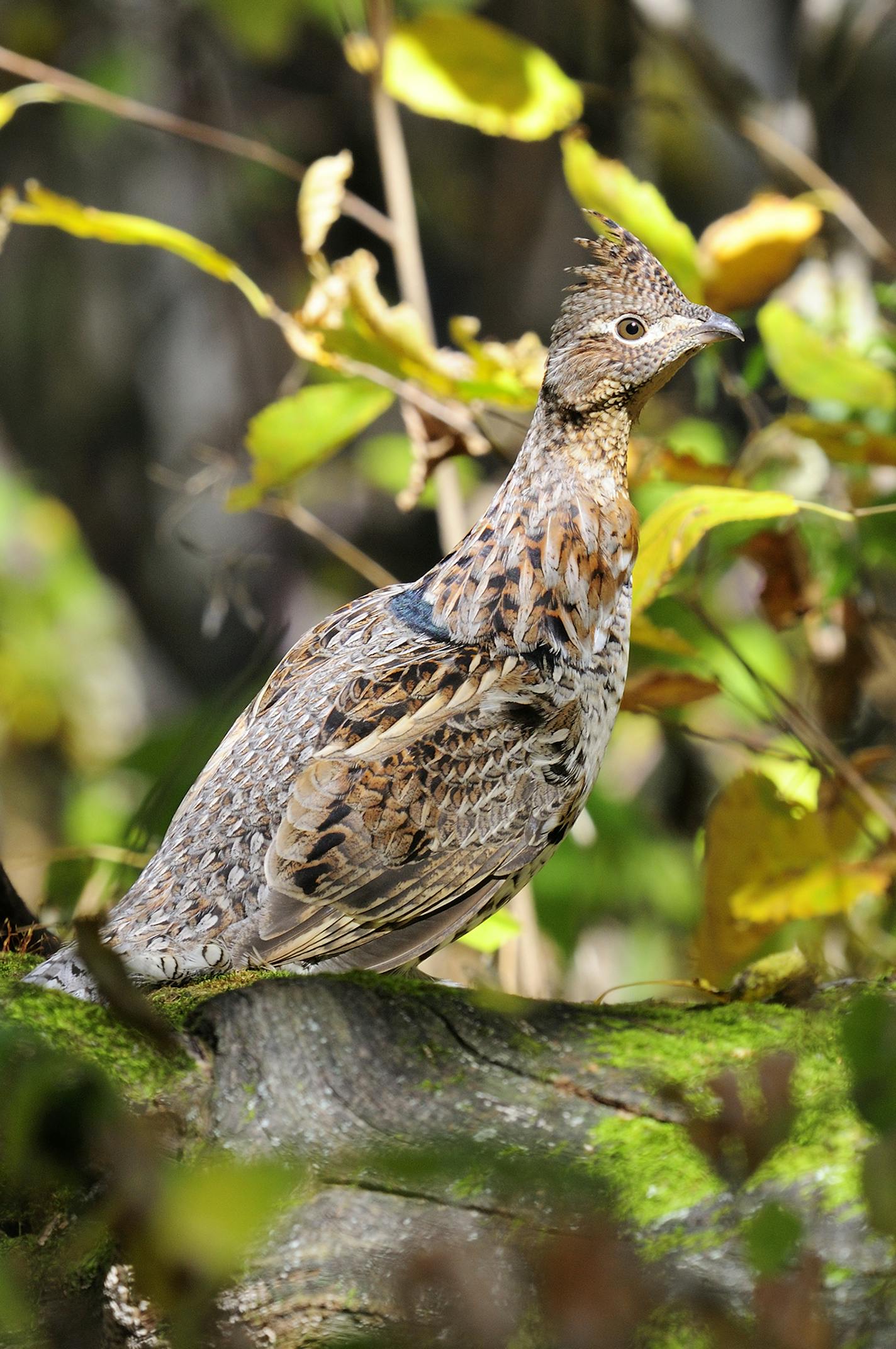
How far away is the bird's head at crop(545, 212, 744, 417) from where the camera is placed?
2.89 m

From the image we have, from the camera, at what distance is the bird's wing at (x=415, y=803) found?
256 centimetres

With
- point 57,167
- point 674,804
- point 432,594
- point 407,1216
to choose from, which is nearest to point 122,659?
point 57,167

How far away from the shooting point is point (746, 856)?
11.8ft

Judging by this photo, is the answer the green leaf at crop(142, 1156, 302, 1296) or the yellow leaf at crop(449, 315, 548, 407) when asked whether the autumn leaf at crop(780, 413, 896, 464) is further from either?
the green leaf at crop(142, 1156, 302, 1296)

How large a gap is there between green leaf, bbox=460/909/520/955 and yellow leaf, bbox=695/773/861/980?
0.62 m

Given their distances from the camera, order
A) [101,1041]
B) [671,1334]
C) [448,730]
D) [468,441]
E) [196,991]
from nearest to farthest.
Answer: [671,1334]
[101,1041]
[196,991]
[448,730]
[468,441]

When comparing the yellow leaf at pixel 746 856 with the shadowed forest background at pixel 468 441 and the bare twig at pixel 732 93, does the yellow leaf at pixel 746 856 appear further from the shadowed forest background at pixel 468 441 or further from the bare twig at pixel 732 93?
the bare twig at pixel 732 93

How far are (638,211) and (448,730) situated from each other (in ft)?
5.33

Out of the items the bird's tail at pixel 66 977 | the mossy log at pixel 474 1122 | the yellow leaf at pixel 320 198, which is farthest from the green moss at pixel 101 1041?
the yellow leaf at pixel 320 198

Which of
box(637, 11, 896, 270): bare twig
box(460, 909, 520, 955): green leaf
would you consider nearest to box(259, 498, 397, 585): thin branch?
box(460, 909, 520, 955): green leaf

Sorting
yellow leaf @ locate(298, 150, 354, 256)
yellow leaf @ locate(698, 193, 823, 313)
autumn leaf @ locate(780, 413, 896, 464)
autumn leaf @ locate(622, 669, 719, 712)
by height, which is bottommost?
autumn leaf @ locate(622, 669, 719, 712)

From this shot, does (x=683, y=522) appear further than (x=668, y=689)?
No

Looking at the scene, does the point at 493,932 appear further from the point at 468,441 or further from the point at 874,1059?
the point at 874,1059

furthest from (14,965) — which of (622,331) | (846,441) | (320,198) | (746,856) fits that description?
(846,441)
